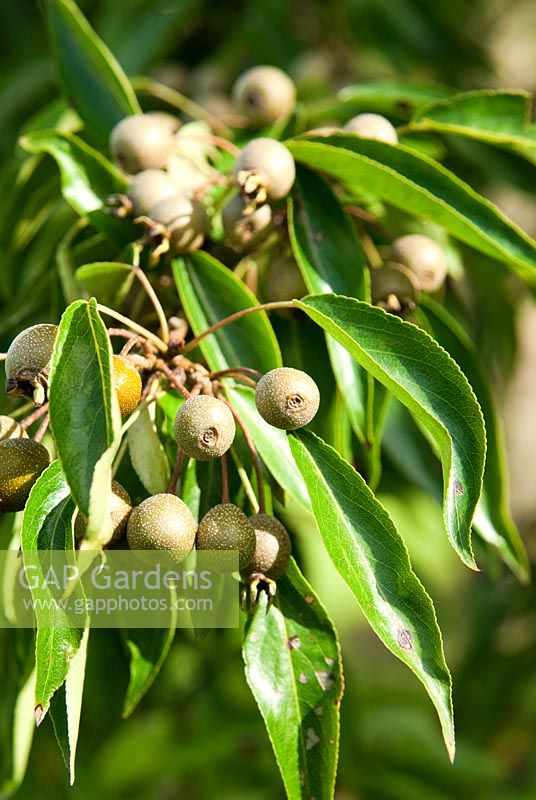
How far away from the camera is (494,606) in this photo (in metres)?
2.73

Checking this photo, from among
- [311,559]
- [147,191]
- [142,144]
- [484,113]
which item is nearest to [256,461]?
[147,191]

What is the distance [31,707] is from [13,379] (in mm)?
722

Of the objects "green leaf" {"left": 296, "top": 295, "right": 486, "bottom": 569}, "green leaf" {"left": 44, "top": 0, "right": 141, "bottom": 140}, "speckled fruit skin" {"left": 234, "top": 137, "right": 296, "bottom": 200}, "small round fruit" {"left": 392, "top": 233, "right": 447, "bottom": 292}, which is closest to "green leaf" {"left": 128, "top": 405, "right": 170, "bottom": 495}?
"green leaf" {"left": 296, "top": 295, "right": 486, "bottom": 569}

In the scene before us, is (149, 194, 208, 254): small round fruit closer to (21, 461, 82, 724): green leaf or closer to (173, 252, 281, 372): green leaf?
(173, 252, 281, 372): green leaf

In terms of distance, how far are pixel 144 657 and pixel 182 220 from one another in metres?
0.60

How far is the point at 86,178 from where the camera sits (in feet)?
4.54

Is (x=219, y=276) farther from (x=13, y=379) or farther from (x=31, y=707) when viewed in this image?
(x=31, y=707)

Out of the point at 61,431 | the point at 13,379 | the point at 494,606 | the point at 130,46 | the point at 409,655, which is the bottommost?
the point at 409,655

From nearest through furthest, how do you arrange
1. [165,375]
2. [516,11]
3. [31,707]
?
[165,375] → [31,707] → [516,11]

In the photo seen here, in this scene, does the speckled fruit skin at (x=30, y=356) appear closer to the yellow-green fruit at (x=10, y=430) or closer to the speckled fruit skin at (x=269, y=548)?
the yellow-green fruit at (x=10, y=430)

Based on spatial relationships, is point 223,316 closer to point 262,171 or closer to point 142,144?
point 262,171

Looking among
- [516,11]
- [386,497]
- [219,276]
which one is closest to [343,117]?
[219,276]

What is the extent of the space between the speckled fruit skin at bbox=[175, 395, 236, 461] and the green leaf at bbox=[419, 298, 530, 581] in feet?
1.90

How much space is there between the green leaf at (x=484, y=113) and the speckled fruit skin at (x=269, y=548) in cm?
77
